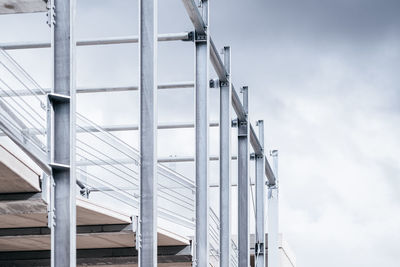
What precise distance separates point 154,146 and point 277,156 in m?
10.6

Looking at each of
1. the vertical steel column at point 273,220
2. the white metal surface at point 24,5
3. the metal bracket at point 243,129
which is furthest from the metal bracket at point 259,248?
the white metal surface at point 24,5

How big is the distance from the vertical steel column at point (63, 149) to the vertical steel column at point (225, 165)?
5.39m

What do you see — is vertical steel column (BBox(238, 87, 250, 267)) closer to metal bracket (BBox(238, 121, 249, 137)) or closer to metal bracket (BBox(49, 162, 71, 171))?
metal bracket (BBox(238, 121, 249, 137))

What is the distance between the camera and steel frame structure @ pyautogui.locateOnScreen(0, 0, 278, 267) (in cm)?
675

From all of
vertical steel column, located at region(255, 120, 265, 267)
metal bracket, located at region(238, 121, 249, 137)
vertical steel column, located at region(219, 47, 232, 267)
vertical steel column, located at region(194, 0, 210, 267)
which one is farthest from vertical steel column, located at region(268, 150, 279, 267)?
vertical steel column, located at region(194, 0, 210, 267)

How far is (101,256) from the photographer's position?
13555 millimetres

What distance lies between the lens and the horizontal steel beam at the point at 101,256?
13.3 m

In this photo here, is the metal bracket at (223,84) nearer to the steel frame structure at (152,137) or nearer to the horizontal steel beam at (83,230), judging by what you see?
the steel frame structure at (152,137)

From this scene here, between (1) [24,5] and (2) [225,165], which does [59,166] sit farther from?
(2) [225,165]

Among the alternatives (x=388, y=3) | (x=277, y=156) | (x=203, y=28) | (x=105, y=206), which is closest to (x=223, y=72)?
(x=203, y=28)

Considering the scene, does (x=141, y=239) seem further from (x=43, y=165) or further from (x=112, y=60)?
(x=112, y=60)

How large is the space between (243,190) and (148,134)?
5512 millimetres

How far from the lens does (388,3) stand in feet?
81.3

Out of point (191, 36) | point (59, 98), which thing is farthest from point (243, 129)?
point (59, 98)
